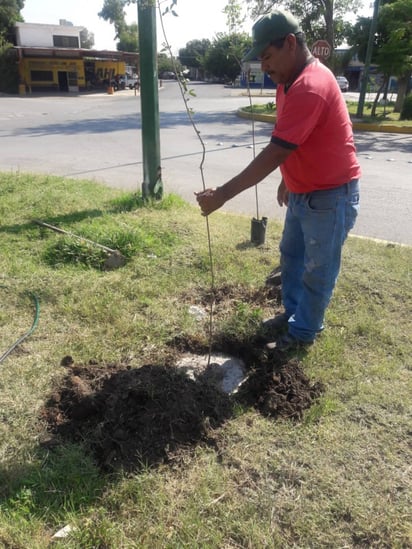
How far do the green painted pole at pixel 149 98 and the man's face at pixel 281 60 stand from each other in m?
2.98

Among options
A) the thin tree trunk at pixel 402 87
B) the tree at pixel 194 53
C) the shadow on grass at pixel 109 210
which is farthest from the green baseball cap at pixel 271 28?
the thin tree trunk at pixel 402 87

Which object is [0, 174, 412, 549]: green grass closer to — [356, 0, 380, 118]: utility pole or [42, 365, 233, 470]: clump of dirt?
[42, 365, 233, 470]: clump of dirt

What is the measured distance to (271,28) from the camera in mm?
2154

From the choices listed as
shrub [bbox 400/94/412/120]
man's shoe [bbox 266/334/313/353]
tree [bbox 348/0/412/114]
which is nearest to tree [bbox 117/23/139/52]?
tree [bbox 348/0/412/114]

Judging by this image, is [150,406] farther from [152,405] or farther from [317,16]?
[317,16]

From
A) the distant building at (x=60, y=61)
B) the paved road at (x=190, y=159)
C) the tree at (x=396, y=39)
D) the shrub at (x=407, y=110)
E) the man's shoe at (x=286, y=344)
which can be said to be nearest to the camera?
the man's shoe at (x=286, y=344)

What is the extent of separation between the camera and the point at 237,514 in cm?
187

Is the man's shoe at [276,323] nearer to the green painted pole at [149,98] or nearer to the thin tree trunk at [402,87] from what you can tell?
the green painted pole at [149,98]

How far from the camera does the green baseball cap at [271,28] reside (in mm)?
2148

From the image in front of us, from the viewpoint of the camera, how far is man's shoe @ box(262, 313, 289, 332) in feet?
10.3

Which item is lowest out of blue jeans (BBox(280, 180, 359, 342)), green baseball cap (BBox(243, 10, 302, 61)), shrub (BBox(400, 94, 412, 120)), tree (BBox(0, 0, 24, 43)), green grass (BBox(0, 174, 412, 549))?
green grass (BBox(0, 174, 412, 549))

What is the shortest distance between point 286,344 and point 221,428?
2.69ft

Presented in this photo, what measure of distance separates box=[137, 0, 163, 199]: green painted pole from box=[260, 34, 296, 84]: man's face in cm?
298

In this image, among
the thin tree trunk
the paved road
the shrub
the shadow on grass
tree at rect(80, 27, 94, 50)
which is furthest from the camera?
tree at rect(80, 27, 94, 50)
